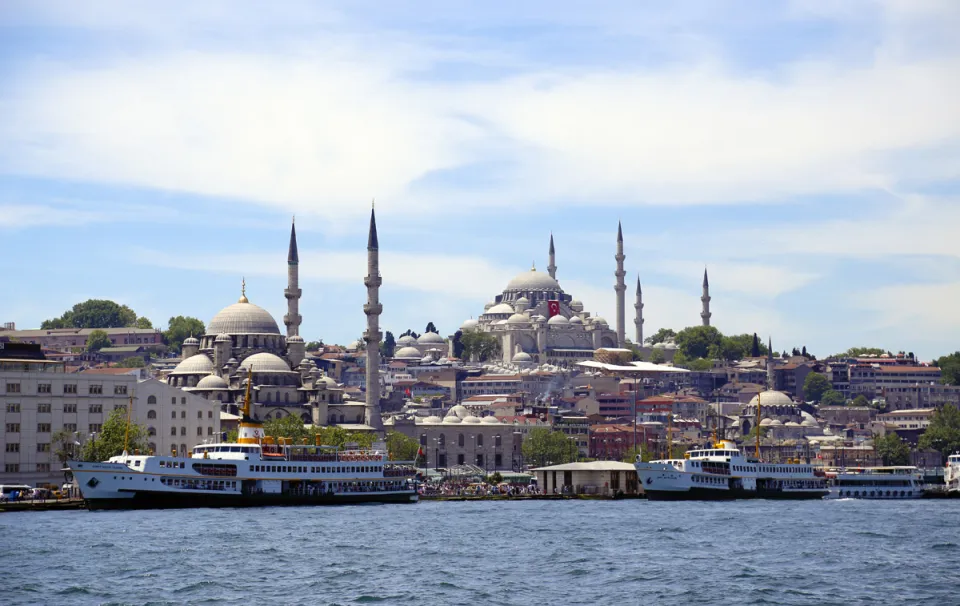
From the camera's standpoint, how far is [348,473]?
77.1 meters

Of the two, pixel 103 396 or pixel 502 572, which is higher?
pixel 103 396

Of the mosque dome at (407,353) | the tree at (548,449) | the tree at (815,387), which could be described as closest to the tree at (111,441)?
the tree at (548,449)

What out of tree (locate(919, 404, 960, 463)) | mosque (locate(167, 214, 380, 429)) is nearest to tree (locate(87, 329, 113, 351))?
mosque (locate(167, 214, 380, 429))

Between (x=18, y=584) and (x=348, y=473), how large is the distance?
35617 millimetres

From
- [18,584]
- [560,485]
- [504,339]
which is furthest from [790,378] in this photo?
[18,584]

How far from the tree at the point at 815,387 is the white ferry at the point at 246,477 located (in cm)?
11100

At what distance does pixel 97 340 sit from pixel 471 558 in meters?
139

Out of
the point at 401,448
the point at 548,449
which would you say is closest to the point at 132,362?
the point at 548,449

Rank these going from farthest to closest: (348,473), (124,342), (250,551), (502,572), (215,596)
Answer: (124,342) → (348,473) → (250,551) → (502,572) → (215,596)

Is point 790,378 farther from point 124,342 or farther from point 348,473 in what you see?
point 348,473

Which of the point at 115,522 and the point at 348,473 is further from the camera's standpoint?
the point at 348,473

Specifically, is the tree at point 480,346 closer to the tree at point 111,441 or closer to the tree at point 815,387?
the tree at point 815,387

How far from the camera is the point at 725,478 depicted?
8550 cm

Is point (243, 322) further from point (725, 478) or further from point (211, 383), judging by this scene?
point (725, 478)
